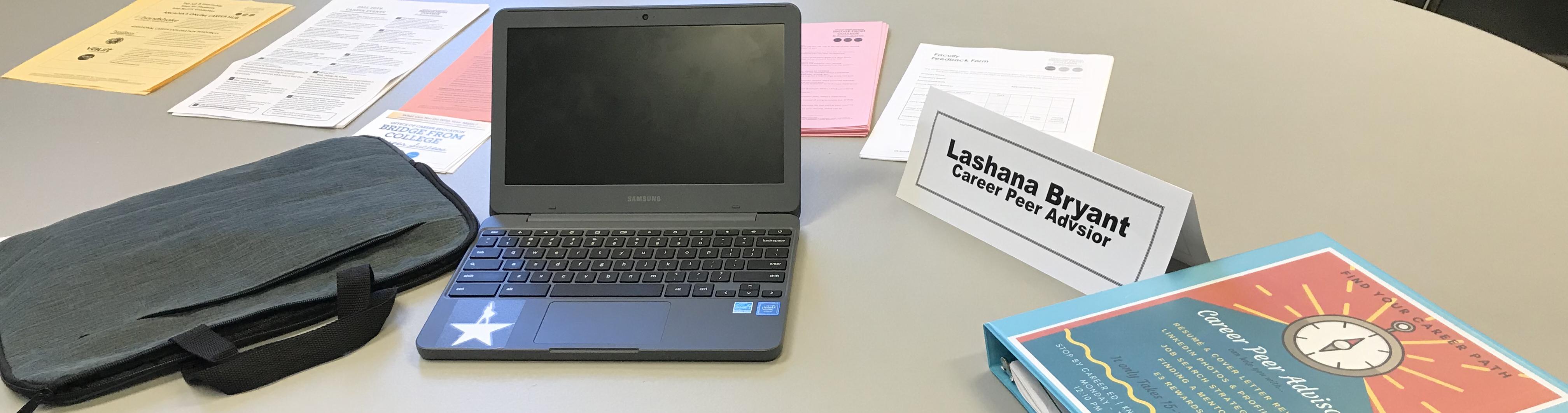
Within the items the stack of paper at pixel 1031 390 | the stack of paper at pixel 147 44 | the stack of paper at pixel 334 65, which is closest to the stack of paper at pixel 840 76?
the stack of paper at pixel 1031 390

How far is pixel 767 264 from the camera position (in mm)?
763

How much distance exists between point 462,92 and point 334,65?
0.23m

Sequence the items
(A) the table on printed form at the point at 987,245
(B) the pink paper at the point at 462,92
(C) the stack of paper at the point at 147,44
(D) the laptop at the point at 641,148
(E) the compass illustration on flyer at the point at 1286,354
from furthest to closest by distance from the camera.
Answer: (C) the stack of paper at the point at 147,44
(B) the pink paper at the point at 462,92
(D) the laptop at the point at 641,148
(A) the table on printed form at the point at 987,245
(E) the compass illustration on flyer at the point at 1286,354

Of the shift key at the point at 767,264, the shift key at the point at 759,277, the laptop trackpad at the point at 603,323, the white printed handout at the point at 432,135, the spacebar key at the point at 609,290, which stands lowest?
the laptop trackpad at the point at 603,323

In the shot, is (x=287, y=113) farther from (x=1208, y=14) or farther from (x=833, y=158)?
(x=1208, y=14)

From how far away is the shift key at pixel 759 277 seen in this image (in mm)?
742

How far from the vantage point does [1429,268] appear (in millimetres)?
737

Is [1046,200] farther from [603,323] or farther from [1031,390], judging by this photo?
[603,323]

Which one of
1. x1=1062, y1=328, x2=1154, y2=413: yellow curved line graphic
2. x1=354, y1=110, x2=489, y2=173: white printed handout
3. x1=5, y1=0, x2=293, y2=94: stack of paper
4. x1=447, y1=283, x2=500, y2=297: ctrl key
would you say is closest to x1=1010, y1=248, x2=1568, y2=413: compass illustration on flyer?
x1=1062, y1=328, x2=1154, y2=413: yellow curved line graphic

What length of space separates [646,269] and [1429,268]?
2.01 feet

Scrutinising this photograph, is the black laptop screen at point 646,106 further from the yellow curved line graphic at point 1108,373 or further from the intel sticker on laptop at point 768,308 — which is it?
the yellow curved line graphic at point 1108,373

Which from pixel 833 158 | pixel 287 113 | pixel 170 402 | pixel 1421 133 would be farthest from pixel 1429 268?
pixel 287 113

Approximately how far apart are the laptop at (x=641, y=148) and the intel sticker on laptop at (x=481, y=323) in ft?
0.08

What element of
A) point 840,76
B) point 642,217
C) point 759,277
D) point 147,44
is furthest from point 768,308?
point 147,44
